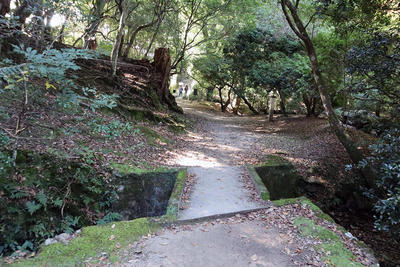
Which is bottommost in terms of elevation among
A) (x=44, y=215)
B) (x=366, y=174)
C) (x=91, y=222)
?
(x=91, y=222)

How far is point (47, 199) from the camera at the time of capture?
4.48 metres

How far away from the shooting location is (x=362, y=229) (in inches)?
282

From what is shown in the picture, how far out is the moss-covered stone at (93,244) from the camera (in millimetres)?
3437

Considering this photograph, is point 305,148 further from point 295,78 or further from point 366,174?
point 295,78

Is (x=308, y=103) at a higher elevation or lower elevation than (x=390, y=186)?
higher

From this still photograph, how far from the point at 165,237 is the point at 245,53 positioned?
620 inches

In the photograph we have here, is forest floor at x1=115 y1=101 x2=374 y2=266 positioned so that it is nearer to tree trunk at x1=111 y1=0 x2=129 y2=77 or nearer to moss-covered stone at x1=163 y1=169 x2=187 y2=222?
moss-covered stone at x1=163 y1=169 x2=187 y2=222

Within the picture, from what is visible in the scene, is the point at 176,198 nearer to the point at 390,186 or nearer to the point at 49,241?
the point at 49,241

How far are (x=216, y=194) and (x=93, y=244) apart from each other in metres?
2.86

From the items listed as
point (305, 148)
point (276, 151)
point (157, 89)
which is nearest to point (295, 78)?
point (305, 148)

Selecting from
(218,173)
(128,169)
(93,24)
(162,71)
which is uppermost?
(93,24)

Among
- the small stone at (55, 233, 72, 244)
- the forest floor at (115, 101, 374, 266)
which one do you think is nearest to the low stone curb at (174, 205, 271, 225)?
the forest floor at (115, 101, 374, 266)

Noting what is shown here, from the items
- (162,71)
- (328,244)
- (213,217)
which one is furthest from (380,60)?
(162,71)

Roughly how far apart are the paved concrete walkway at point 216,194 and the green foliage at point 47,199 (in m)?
1.72
